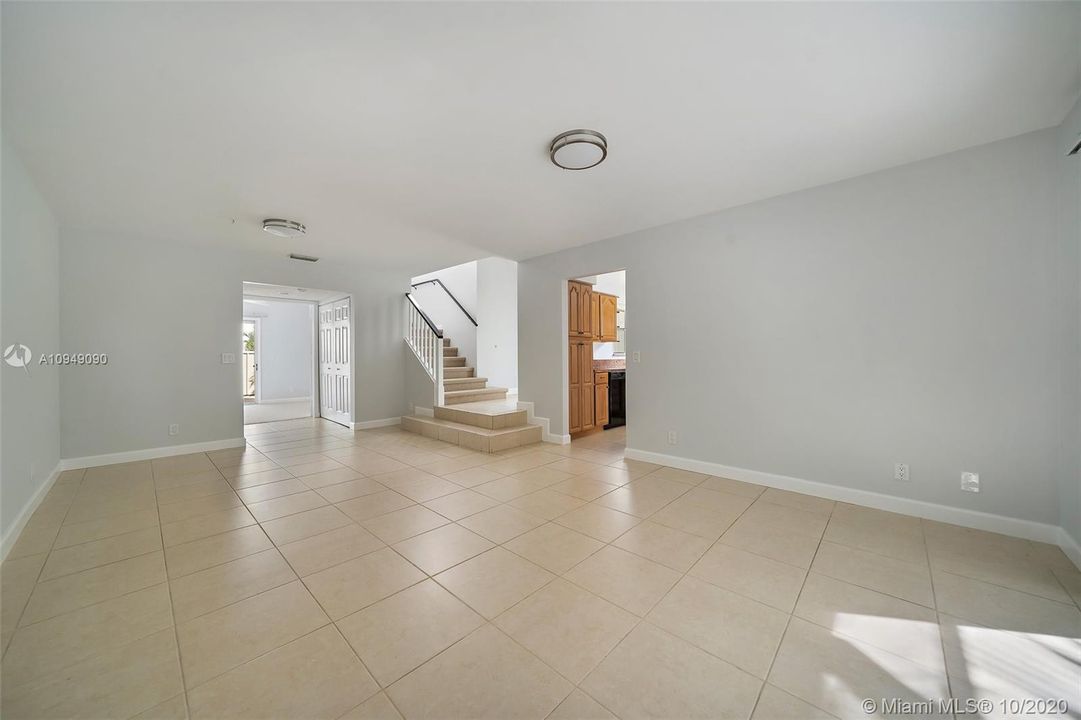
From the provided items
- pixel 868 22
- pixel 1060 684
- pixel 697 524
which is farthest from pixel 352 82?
pixel 1060 684

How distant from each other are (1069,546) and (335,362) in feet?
27.1

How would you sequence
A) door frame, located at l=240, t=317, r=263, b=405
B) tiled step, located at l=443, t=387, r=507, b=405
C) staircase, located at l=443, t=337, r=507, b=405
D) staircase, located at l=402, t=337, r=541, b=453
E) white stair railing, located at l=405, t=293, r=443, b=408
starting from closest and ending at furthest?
staircase, located at l=402, t=337, r=541, b=453 → white stair railing, located at l=405, t=293, r=443, b=408 → tiled step, located at l=443, t=387, r=507, b=405 → staircase, located at l=443, t=337, r=507, b=405 → door frame, located at l=240, t=317, r=263, b=405

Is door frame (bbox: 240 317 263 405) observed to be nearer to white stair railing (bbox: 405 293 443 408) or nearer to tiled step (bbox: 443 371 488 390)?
white stair railing (bbox: 405 293 443 408)

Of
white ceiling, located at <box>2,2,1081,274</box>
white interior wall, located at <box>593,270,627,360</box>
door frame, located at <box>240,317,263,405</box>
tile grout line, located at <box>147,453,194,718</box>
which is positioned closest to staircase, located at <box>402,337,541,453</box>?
white interior wall, located at <box>593,270,627,360</box>

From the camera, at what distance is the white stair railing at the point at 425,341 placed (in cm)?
612

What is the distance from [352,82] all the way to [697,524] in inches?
134

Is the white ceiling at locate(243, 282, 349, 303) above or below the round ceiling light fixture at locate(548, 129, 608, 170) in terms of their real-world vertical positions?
below

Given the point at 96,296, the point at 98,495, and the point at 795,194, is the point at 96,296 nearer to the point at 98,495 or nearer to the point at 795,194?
the point at 98,495

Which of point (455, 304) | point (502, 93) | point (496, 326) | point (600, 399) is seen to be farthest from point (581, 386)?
point (502, 93)

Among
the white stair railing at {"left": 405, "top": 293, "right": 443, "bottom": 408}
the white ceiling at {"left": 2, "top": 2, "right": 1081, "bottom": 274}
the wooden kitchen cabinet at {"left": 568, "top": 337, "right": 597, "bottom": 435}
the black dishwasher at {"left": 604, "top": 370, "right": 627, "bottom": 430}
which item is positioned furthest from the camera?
the black dishwasher at {"left": 604, "top": 370, "right": 627, "bottom": 430}

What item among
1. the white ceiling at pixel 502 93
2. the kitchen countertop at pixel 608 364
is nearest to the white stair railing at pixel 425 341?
the kitchen countertop at pixel 608 364

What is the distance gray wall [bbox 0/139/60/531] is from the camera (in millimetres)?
2535

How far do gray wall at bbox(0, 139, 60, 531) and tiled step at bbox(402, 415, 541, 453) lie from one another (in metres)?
3.60

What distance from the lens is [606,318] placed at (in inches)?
245
